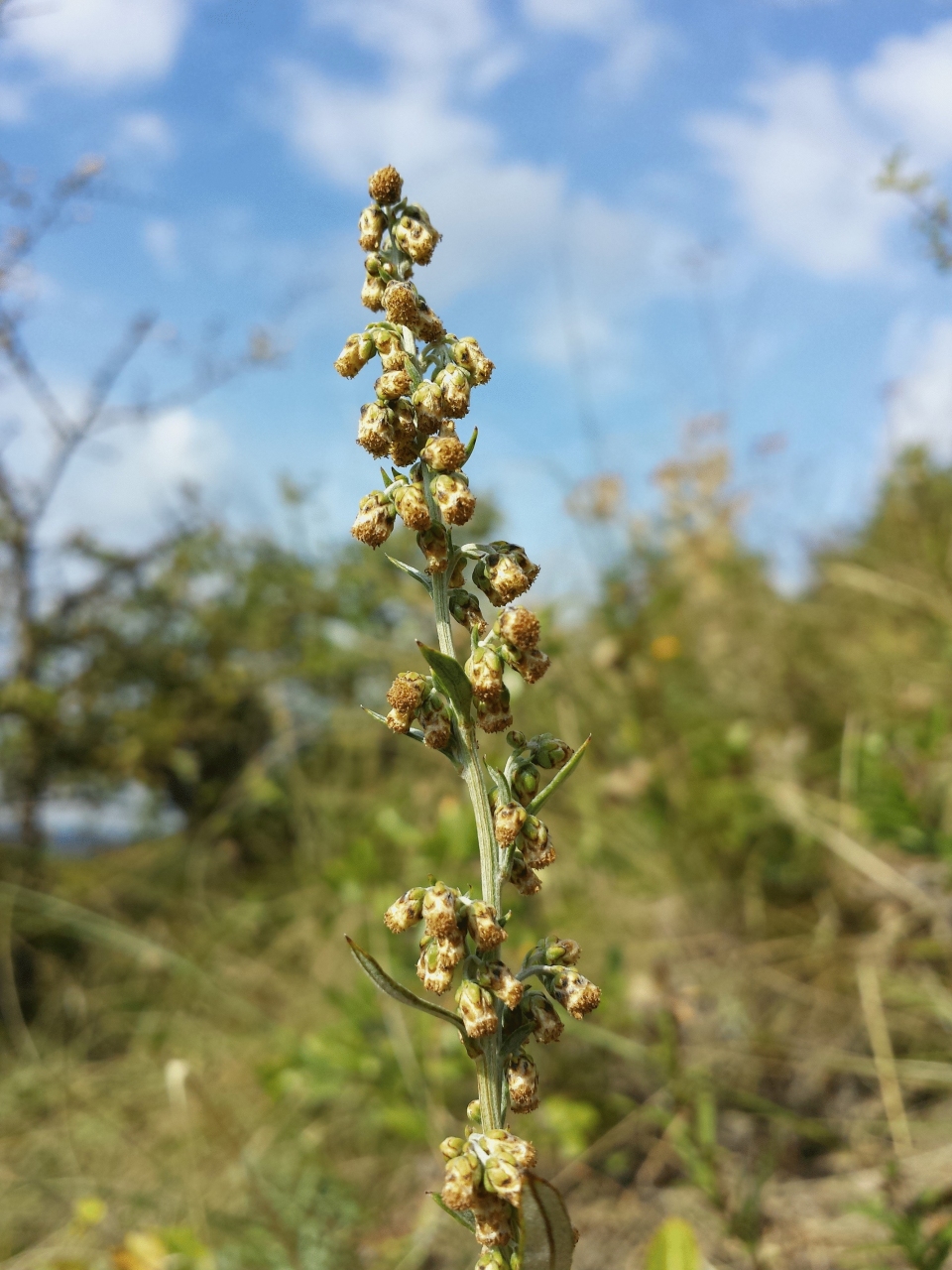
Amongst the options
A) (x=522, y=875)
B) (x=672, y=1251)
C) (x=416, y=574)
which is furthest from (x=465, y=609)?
(x=672, y=1251)

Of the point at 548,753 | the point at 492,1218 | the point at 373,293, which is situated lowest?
the point at 492,1218

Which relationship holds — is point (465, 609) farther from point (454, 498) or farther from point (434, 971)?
point (434, 971)

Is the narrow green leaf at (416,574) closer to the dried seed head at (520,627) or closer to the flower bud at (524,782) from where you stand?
the dried seed head at (520,627)

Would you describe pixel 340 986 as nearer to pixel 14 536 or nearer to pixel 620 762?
pixel 620 762

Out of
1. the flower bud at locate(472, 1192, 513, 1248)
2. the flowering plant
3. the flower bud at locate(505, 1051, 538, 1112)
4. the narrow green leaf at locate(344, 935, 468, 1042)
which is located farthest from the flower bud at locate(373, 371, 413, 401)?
the flower bud at locate(472, 1192, 513, 1248)

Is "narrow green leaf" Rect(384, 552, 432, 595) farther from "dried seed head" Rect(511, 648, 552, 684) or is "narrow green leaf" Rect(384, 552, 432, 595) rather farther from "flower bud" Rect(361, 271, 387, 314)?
"flower bud" Rect(361, 271, 387, 314)

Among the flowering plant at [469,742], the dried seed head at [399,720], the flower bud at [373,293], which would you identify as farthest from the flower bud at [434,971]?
the flower bud at [373,293]
